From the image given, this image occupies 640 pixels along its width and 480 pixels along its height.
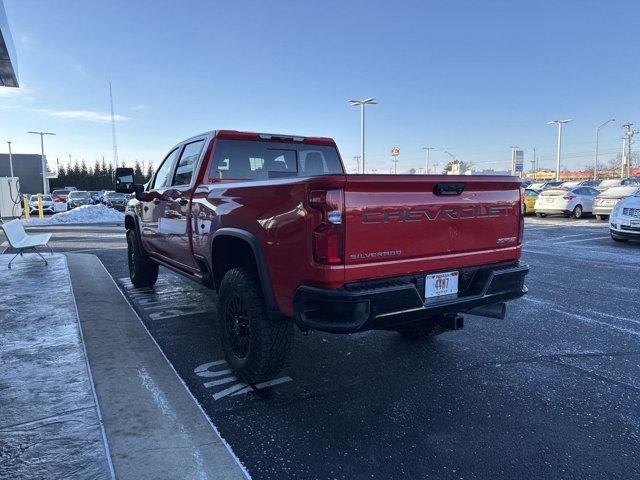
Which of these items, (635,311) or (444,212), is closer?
(444,212)

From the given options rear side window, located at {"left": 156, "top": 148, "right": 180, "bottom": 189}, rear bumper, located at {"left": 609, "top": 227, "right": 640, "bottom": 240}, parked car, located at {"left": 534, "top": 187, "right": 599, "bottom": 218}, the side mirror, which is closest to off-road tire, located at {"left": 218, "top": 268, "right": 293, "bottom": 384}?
rear side window, located at {"left": 156, "top": 148, "right": 180, "bottom": 189}

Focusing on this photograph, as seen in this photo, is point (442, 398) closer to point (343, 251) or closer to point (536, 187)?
point (343, 251)

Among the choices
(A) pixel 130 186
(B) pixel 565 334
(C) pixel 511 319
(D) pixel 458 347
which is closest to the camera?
(D) pixel 458 347

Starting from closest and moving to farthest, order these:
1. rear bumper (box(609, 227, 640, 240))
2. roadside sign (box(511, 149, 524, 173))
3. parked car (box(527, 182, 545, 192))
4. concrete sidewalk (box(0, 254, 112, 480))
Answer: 1. concrete sidewalk (box(0, 254, 112, 480))
2. rear bumper (box(609, 227, 640, 240))
3. parked car (box(527, 182, 545, 192))
4. roadside sign (box(511, 149, 524, 173))

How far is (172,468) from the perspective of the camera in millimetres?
2549

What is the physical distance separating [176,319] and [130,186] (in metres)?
1.83

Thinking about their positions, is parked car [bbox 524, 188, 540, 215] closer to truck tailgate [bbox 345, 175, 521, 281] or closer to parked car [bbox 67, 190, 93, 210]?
truck tailgate [bbox 345, 175, 521, 281]

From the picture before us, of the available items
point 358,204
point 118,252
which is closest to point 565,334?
point 358,204

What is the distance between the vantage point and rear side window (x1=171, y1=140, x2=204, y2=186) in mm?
4824

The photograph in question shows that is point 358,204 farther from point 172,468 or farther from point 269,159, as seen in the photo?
point 269,159

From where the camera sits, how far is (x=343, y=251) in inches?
110

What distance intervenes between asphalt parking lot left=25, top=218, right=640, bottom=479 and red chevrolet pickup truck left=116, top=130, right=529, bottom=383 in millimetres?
384

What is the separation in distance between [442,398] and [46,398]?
2797 mm

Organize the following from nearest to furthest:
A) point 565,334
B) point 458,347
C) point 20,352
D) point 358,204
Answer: point 358,204
point 20,352
point 458,347
point 565,334
